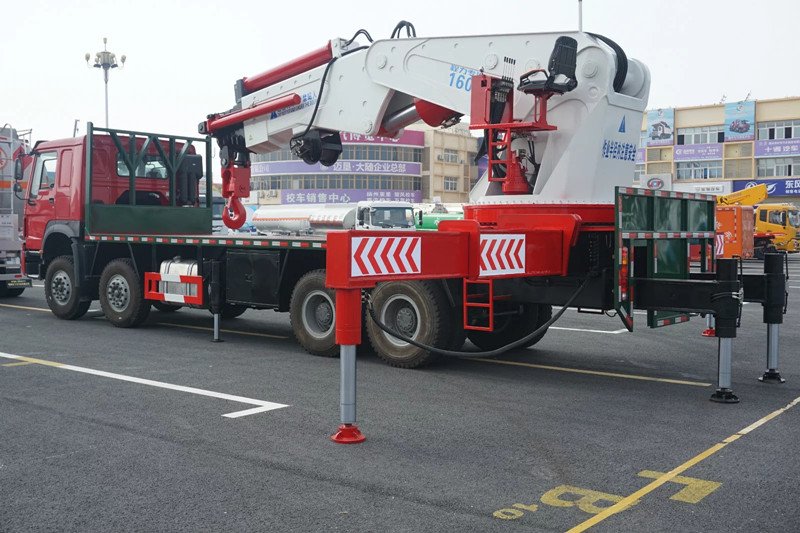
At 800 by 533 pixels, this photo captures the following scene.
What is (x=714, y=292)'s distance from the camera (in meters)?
7.66

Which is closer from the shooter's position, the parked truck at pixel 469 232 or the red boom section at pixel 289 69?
the parked truck at pixel 469 232

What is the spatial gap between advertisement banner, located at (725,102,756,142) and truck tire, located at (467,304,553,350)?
233 feet

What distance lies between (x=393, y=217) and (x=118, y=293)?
1496 cm

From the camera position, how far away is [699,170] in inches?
3093

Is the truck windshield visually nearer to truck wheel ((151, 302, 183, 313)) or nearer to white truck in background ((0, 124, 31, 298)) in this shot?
white truck in background ((0, 124, 31, 298))

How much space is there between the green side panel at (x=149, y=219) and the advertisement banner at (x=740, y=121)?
69.5m

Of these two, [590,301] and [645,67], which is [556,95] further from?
[590,301]

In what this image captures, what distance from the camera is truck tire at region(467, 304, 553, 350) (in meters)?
10.6

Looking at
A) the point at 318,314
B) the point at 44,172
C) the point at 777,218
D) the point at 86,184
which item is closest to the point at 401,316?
the point at 318,314

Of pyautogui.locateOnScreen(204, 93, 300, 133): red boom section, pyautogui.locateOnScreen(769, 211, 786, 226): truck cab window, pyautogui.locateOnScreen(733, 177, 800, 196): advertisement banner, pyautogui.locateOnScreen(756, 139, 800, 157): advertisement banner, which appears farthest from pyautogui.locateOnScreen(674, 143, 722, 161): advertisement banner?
pyautogui.locateOnScreen(204, 93, 300, 133): red boom section

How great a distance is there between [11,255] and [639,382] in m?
12.6

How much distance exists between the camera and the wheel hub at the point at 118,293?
1294 cm

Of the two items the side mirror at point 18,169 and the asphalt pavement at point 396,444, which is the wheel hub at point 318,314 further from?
the side mirror at point 18,169

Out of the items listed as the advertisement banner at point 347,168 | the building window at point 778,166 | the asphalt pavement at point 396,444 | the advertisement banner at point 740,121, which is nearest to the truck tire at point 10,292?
the asphalt pavement at point 396,444
